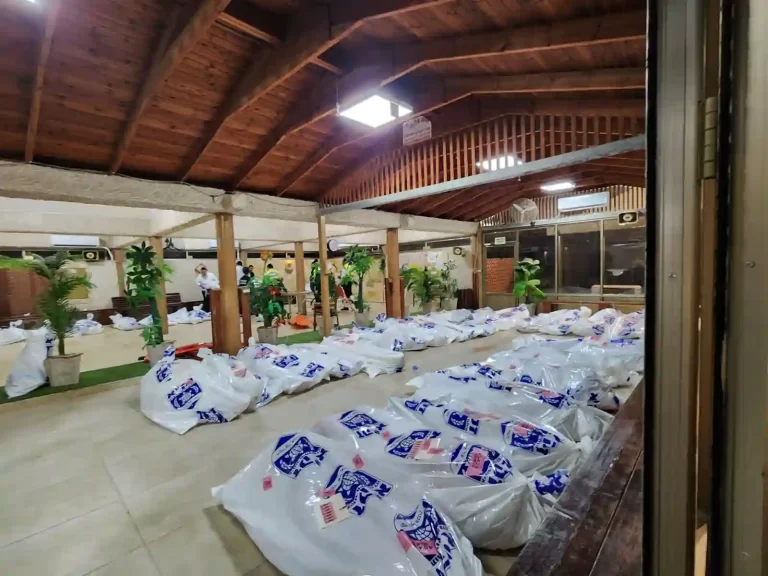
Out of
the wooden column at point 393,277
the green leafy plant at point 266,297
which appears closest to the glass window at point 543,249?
the wooden column at point 393,277

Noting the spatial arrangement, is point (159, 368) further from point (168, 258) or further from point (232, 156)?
point (168, 258)

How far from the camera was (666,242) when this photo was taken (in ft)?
1.90

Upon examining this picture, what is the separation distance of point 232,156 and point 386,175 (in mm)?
2100

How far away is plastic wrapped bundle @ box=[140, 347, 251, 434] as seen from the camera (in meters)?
3.07

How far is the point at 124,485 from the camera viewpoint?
222 cm

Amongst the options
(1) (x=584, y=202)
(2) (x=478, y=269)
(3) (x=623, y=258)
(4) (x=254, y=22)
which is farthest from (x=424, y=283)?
(4) (x=254, y=22)

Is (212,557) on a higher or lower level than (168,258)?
lower

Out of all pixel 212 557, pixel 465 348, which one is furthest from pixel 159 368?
pixel 465 348

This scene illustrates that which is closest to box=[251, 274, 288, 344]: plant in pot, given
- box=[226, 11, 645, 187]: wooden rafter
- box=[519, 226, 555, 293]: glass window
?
box=[226, 11, 645, 187]: wooden rafter

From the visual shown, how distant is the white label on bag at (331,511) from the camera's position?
1.42 m

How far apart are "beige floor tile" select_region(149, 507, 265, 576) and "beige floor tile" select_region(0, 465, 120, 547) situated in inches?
25.1

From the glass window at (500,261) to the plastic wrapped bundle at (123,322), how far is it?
8.88m

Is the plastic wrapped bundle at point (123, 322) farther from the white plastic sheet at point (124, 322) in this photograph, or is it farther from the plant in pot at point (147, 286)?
the plant in pot at point (147, 286)

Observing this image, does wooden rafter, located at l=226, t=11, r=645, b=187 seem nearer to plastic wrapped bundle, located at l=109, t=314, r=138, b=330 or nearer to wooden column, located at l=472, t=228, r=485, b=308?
wooden column, located at l=472, t=228, r=485, b=308
